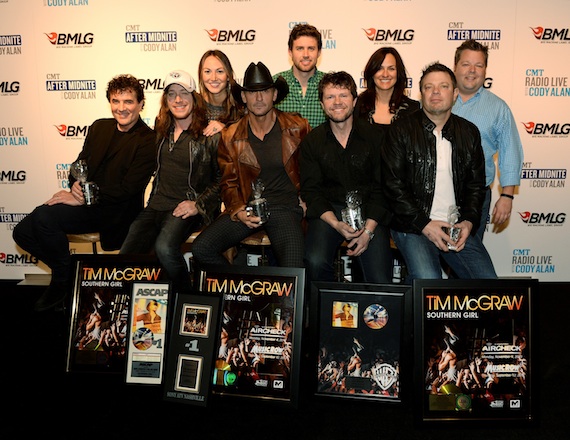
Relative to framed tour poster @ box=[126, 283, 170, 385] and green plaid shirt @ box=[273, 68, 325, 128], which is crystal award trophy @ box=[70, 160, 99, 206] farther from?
green plaid shirt @ box=[273, 68, 325, 128]

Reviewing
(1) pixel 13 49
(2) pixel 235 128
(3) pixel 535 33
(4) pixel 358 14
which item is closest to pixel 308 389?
(2) pixel 235 128

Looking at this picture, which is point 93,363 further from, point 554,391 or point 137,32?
point 137,32

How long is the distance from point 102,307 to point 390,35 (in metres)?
3.55

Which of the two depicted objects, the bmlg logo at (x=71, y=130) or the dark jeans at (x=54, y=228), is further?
the bmlg logo at (x=71, y=130)

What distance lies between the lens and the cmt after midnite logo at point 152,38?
518 centimetres

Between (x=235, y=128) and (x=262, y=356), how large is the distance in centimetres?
165

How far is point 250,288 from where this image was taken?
10.0 ft

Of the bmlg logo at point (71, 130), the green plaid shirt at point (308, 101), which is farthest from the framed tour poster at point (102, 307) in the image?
the bmlg logo at point (71, 130)

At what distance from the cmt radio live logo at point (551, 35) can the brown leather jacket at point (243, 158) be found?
2.71m

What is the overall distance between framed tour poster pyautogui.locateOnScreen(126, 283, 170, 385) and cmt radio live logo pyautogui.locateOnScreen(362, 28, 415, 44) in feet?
10.6

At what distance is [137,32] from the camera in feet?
17.1

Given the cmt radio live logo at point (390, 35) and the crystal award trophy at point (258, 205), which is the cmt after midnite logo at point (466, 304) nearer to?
the crystal award trophy at point (258, 205)

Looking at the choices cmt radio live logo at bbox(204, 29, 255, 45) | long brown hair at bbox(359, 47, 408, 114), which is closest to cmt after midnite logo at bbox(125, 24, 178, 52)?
cmt radio live logo at bbox(204, 29, 255, 45)

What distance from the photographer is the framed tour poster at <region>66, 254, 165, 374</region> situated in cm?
323
